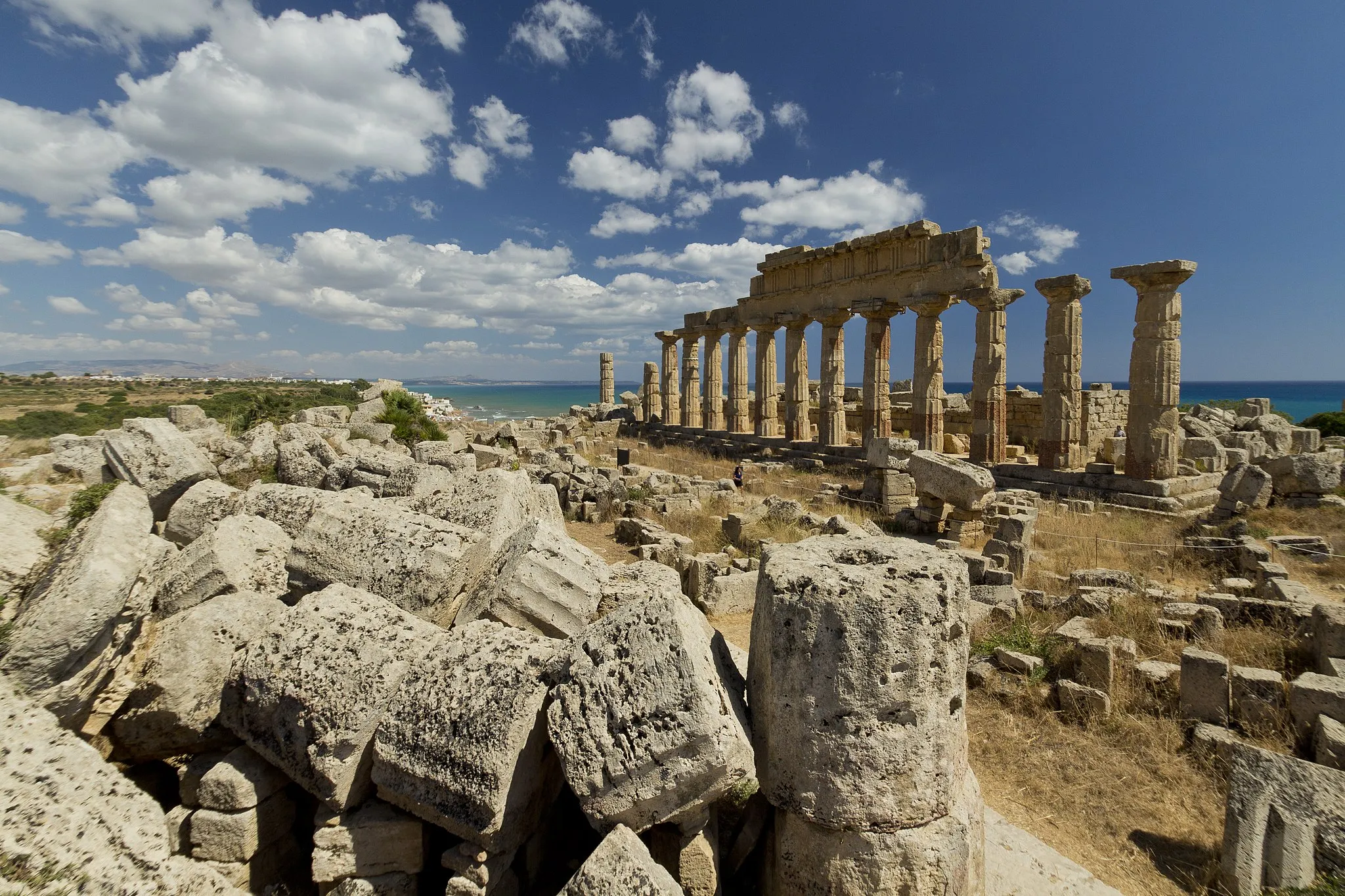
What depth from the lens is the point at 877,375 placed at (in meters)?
20.3

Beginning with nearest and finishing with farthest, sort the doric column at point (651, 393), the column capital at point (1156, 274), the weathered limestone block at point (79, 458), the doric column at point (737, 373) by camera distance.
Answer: the weathered limestone block at point (79, 458) < the column capital at point (1156, 274) < the doric column at point (737, 373) < the doric column at point (651, 393)

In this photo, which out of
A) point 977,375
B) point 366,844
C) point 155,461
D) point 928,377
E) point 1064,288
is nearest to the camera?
point 366,844

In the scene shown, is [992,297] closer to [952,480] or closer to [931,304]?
[931,304]

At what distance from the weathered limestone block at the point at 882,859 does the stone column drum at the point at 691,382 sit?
2491 centimetres

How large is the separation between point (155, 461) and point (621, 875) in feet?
20.6

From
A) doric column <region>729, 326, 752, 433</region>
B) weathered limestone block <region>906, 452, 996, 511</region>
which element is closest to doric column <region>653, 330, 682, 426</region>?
doric column <region>729, 326, 752, 433</region>

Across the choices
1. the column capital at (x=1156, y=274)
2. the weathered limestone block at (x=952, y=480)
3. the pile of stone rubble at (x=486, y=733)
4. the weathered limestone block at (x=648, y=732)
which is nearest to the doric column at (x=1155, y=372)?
the column capital at (x=1156, y=274)

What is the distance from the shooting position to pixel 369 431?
51.2ft

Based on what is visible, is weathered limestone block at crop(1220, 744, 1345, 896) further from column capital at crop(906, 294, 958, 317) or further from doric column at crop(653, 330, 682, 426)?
doric column at crop(653, 330, 682, 426)

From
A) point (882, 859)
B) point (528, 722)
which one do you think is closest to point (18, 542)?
point (528, 722)

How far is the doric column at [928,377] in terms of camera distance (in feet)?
60.5

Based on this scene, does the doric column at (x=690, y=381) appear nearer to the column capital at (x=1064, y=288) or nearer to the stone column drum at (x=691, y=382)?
the stone column drum at (x=691, y=382)

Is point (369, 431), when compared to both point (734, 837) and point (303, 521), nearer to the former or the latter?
point (303, 521)

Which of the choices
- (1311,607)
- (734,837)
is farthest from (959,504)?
(734,837)
